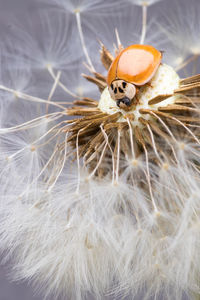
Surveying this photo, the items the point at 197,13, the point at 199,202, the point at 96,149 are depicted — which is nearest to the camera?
the point at 199,202

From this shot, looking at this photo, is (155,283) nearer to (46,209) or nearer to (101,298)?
(101,298)

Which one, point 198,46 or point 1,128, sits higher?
point 198,46

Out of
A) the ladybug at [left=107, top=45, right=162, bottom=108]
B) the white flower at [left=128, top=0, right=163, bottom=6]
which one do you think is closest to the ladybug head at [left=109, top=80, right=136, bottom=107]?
the ladybug at [left=107, top=45, right=162, bottom=108]

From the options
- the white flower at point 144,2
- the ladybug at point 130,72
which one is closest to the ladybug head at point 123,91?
the ladybug at point 130,72

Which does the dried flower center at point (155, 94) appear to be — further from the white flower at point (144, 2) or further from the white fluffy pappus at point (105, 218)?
the white flower at point (144, 2)

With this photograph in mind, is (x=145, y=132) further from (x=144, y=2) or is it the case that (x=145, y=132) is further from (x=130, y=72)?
(x=144, y=2)

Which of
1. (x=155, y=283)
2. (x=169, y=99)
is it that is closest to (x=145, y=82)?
(x=169, y=99)

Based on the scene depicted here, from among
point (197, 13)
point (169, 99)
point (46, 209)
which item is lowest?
point (46, 209)
